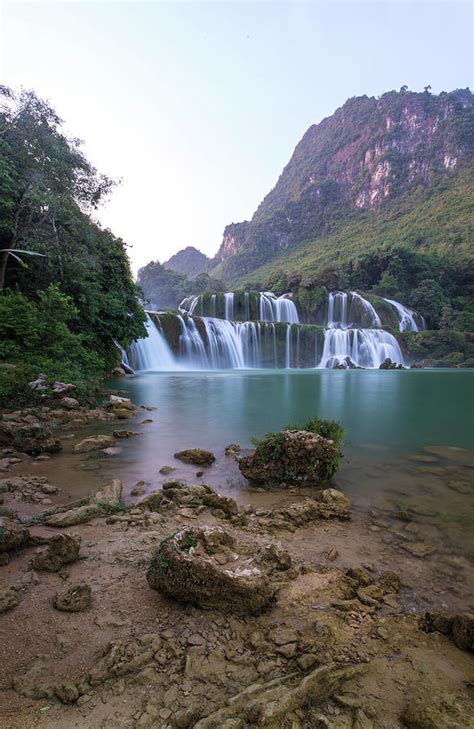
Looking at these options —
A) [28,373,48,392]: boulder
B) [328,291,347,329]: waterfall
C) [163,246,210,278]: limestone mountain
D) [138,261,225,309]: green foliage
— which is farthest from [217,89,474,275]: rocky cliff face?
[28,373,48,392]: boulder

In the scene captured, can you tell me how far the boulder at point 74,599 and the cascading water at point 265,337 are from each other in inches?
971

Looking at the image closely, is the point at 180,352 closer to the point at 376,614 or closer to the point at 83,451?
the point at 83,451

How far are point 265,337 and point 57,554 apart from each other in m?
32.9

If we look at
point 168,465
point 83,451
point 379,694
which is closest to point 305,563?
point 379,694

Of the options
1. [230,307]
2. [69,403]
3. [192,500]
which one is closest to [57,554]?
[192,500]

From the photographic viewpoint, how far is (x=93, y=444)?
261 inches

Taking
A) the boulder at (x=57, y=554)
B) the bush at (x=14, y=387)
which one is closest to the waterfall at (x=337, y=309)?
the bush at (x=14, y=387)

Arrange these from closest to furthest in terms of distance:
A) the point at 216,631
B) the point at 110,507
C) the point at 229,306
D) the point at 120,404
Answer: the point at 216,631 < the point at 110,507 < the point at 120,404 < the point at 229,306

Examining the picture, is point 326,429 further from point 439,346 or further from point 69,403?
point 439,346

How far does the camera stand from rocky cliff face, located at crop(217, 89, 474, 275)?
92.2 metres

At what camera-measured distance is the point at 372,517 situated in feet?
13.2

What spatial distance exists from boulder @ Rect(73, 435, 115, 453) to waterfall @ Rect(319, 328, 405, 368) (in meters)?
31.3

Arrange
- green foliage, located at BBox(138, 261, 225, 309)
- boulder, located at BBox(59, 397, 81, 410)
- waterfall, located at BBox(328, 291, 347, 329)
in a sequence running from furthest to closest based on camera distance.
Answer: green foliage, located at BBox(138, 261, 225, 309) < waterfall, located at BBox(328, 291, 347, 329) < boulder, located at BBox(59, 397, 81, 410)

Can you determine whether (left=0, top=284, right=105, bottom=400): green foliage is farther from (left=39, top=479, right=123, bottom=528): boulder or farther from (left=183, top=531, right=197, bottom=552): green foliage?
(left=183, top=531, right=197, bottom=552): green foliage
